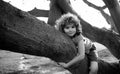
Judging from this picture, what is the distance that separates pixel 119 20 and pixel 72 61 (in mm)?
2173

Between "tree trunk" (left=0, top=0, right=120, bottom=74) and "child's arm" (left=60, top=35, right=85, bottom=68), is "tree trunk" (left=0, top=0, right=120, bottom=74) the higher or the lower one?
the higher one

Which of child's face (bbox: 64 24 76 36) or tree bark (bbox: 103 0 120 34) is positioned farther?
tree bark (bbox: 103 0 120 34)

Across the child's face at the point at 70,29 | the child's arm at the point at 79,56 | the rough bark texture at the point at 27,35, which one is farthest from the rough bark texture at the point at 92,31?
the rough bark texture at the point at 27,35

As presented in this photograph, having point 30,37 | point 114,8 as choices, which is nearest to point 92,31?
point 114,8

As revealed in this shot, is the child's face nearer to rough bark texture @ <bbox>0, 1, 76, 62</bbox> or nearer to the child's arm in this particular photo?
the child's arm

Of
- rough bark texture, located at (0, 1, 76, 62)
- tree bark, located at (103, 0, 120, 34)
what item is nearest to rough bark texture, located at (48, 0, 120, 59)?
tree bark, located at (103, 0, 120, 34)

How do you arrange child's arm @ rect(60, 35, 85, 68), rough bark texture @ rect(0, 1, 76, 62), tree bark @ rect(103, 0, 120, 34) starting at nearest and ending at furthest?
rough bark texture @ rect(0, 1, 76, 62)
child's arm @ rect(60, 35, 85, 68)
tree bark @ rect(103, 0, 120, 34)

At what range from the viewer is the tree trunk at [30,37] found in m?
2.05

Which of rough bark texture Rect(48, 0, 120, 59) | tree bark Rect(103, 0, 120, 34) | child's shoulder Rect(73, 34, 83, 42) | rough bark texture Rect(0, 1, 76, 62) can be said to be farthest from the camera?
rough bark texture Rect(48, 0, 120, 59)

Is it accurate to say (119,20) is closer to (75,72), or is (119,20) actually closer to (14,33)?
(75,72)

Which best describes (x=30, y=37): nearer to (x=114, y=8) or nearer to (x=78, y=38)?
(x=78, y=38)

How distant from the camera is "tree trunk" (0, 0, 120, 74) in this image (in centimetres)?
205

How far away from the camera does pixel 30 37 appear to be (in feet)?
7.18

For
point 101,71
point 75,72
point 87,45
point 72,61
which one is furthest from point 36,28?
point 101,71
